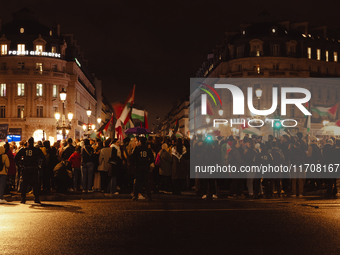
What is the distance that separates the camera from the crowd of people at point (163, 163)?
1410 cm

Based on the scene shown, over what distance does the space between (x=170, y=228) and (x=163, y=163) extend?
6.64 meters

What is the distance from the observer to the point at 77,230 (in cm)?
851

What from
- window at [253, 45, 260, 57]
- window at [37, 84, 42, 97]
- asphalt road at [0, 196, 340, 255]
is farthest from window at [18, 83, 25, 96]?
asphalt road at [0, 196, 340, 255]

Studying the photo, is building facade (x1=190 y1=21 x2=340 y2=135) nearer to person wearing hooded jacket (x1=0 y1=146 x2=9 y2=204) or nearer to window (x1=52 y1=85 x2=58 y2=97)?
window (x1=52 y1=85 x2=58 y2=97)

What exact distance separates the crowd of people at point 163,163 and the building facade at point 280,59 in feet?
176

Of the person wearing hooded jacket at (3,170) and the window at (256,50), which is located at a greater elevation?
the window at (256,50)

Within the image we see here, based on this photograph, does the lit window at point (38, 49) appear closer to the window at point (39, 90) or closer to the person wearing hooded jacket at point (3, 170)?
the window at point (39, 90)

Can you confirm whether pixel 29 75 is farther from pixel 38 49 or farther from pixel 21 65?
pixel 38 49

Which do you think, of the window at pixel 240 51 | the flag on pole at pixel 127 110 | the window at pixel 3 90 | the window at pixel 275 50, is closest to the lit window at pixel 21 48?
the window at pixel 3 90

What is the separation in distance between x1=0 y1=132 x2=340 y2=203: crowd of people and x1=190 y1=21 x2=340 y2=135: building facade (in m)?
53.5

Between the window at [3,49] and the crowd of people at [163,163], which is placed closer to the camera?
the crowd of people at [163,163]

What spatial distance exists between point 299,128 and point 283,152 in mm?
56334

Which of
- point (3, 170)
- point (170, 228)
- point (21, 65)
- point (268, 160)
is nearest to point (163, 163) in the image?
point (268, 160)

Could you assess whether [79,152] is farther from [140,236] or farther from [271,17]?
[271,17]
